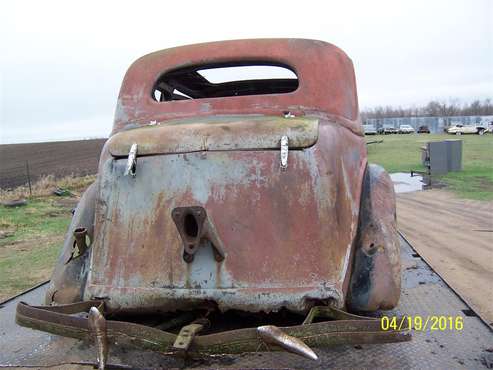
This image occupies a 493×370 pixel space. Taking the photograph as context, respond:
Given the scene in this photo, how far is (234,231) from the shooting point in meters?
2.63

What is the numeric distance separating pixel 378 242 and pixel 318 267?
0.54 meters

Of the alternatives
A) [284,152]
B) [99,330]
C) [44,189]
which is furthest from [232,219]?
[44,189]

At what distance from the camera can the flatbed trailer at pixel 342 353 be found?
7.91 ft

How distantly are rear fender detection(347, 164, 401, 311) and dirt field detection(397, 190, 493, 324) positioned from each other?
17.6 inches

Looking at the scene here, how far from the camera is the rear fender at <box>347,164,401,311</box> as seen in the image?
108 inches

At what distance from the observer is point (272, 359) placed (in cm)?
253

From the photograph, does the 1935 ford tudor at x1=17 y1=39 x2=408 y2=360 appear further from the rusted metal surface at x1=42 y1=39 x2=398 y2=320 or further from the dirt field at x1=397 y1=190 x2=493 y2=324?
the dirt field at x1=397 y1=190 x2=493 y2=324

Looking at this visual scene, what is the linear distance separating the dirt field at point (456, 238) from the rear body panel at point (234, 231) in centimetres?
98

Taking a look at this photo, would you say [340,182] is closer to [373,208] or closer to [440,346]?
[373,208]

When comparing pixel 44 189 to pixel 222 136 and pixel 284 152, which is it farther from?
pixel 284 152

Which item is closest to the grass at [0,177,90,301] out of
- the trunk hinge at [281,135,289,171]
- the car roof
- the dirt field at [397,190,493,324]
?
the car roof

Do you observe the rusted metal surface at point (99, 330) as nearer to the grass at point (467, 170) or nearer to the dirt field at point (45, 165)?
the grass at point (467, 170)

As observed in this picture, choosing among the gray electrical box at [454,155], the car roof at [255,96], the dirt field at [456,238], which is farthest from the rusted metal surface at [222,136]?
the gray electrical box at [454,155]

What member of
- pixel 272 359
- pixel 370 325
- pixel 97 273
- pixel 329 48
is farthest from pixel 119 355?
pixel 329 48
